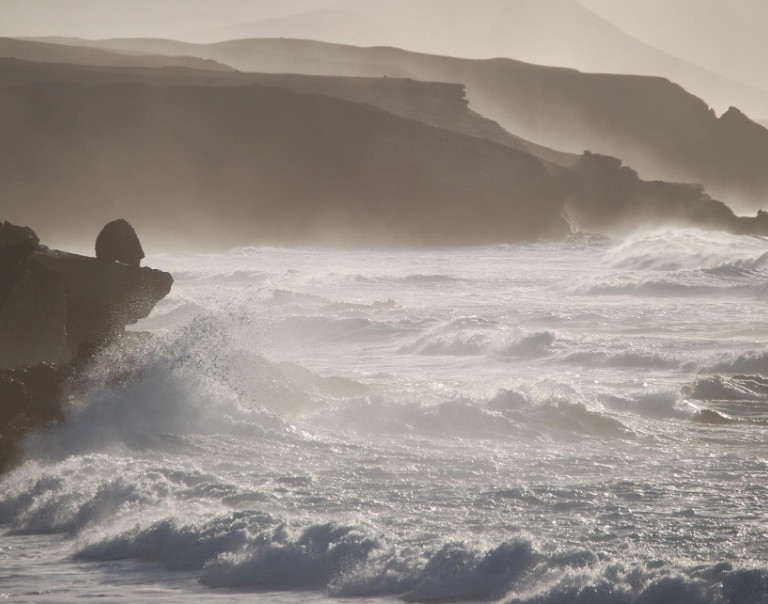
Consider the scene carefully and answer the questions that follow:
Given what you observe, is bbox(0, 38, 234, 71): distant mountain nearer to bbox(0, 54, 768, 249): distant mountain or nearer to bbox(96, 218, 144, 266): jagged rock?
bbox(0, 54, 768, 249): distant mountain

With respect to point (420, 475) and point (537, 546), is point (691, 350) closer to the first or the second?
point (420, 475)

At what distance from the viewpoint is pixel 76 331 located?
486 inches

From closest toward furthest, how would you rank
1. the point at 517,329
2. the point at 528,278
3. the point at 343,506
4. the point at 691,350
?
the point at 343,506
the point at 691,350
the point at 517,329
the point at 528,278

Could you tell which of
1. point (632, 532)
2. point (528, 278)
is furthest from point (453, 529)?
point (528, 278)

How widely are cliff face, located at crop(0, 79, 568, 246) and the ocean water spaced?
113 feet

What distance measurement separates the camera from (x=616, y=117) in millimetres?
94375

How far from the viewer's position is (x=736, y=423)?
38.8 feet

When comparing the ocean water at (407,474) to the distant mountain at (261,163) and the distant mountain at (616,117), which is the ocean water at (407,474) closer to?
the distant mountain at (261,163)

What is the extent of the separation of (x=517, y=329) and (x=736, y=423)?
7.91m

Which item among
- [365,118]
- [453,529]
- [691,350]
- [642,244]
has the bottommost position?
[453,529]

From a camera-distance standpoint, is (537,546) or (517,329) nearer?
(537,546)

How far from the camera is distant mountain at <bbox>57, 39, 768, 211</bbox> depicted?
299 ft

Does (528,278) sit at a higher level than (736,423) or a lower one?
higher

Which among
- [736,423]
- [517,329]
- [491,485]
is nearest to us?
[491,485]
